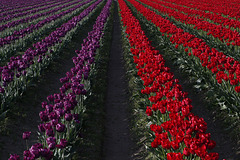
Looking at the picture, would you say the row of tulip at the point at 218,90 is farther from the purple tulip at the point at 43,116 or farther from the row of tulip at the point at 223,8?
the row of tulip at the point at 223,8

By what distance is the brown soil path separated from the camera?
20.5ft

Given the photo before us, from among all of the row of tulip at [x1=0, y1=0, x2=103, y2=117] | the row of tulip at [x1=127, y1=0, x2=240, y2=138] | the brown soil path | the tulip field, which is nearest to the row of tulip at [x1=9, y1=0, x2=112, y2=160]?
the tulip field

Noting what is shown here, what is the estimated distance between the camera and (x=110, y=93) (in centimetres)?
968

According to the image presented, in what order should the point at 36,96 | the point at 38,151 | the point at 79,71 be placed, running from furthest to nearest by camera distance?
the point at 36,96 < the point at 79,71 < the point at 38,151

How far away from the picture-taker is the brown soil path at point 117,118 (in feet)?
20.5

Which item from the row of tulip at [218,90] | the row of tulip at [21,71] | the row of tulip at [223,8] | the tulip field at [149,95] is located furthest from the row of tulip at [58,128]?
the row of tulip at [223,8]

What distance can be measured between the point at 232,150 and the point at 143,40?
6966mm

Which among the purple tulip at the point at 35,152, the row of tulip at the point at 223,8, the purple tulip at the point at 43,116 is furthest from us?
the row of tulip at the point at 223,8

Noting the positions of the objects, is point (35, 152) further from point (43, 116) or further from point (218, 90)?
point (218, 90)

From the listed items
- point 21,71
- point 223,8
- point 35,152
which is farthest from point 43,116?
point 223,8

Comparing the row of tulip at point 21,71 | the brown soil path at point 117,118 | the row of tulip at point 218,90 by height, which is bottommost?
the brown soil path at point 117,118

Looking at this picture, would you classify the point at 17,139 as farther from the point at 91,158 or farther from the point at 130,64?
the point at 130,64

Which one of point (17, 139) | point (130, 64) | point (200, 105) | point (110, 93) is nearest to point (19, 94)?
point (17, 139)

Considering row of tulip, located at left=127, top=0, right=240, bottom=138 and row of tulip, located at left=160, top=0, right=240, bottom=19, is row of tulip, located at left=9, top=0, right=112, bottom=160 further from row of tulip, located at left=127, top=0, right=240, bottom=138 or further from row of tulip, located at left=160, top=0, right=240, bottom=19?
row of tulip, located at left=160, top=0, right=240, bottom=19
